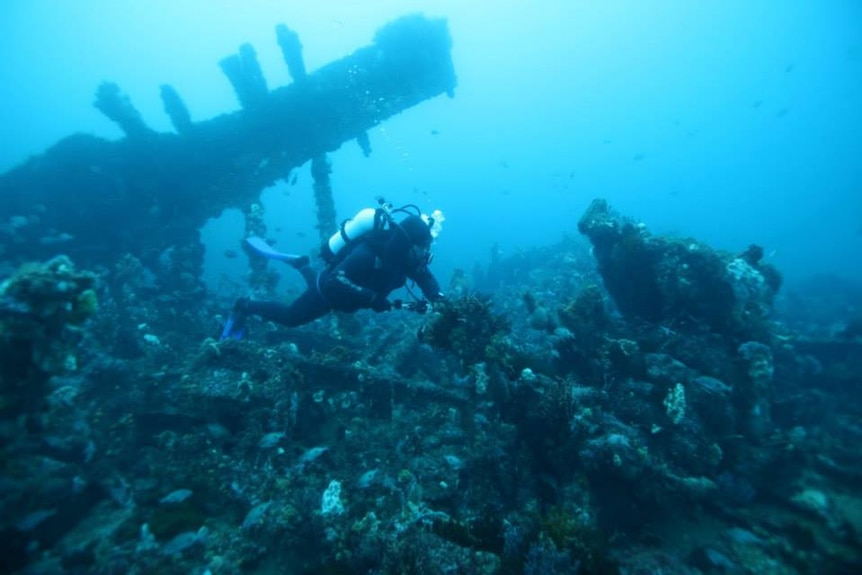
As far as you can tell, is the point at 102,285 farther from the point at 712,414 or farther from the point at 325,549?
the point at 712,414

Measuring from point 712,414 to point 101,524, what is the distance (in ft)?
28.9

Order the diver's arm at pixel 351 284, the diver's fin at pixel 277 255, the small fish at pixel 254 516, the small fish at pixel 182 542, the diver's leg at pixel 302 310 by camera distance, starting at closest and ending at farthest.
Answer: the small fish at pixel 182 542 → the small fish at pixel 254 516 → the diver's arm at pixel 351 284 → the diver's leg at pixel 302 310 → the diver's fin at pixel 277 255

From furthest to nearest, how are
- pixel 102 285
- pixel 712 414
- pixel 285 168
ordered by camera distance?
pixel 285 168 < pixel 102 285 < pixel 712 414

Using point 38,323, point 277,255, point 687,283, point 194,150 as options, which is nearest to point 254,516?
point 38,323

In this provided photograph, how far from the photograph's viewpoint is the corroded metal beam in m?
13.4

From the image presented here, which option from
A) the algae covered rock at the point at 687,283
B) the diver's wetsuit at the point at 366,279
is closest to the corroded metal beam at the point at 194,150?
the algae covered rock at the point at 687,283

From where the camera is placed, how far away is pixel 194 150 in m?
14.6

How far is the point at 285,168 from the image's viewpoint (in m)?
16.3

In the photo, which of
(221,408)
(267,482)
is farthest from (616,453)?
(221,408)

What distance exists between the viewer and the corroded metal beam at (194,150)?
13.4 metres

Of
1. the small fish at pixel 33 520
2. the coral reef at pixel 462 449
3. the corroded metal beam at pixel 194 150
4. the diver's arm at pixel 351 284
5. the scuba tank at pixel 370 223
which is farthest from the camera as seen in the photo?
the corroded metal beam at pixel 194 150

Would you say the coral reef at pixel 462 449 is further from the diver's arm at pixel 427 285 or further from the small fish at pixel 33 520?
the diver's arm at pixel 427 285

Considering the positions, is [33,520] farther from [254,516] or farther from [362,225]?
[362,225]

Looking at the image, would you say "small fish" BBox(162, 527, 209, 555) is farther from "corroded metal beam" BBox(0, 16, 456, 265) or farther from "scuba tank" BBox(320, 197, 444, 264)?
"corroded metal beam" BBox(0, 16, 456, 265)
